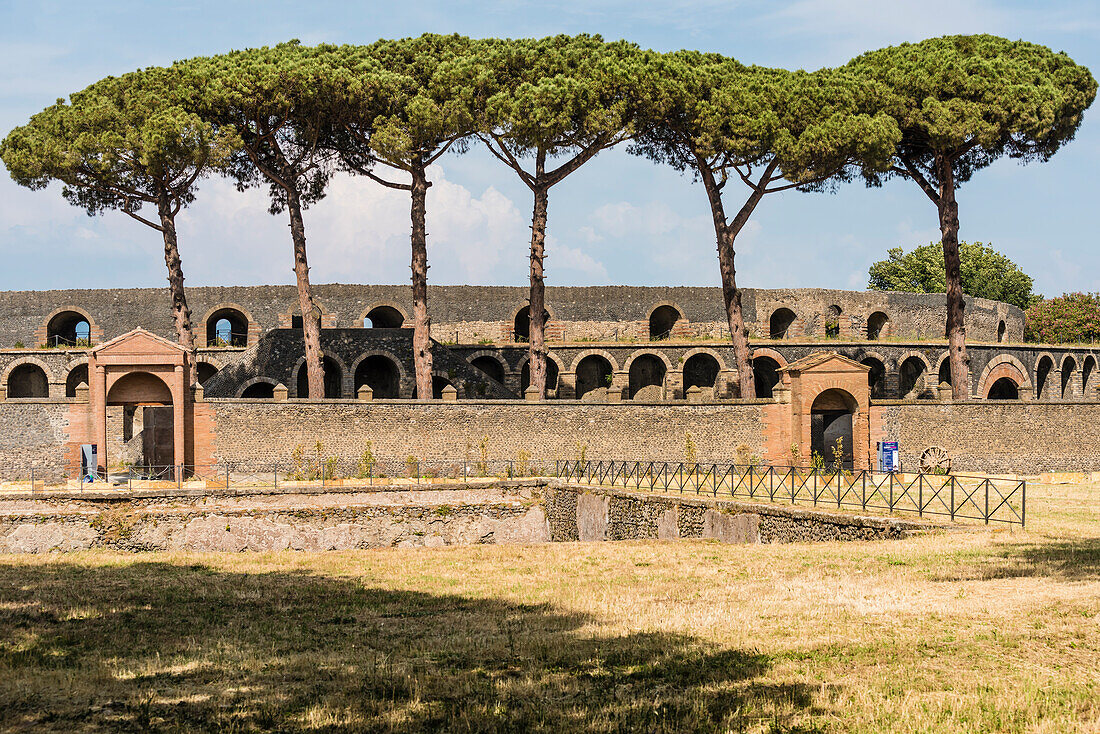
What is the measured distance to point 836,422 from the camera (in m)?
30.5

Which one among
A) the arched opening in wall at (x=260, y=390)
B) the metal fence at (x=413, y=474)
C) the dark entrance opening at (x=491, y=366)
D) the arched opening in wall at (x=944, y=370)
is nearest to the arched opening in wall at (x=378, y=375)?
the dark entrance opening at (x=491, y=366)

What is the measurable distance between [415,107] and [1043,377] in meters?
28.2

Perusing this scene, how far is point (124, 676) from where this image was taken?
9430 millimetres

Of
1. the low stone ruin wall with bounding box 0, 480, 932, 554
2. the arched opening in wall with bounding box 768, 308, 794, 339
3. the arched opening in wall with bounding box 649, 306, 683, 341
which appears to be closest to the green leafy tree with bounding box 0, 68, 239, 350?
the low stone ruin wall with bounding box 0, 480, 932, 554

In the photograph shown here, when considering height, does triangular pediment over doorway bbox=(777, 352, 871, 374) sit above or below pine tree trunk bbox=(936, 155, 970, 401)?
below

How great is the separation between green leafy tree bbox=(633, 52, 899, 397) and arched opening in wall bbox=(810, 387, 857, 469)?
219 cm

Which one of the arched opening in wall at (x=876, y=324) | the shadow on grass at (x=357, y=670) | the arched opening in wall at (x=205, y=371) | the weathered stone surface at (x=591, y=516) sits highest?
the arched opening in wall at (x=876, y=324)

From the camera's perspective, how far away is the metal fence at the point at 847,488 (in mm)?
19312

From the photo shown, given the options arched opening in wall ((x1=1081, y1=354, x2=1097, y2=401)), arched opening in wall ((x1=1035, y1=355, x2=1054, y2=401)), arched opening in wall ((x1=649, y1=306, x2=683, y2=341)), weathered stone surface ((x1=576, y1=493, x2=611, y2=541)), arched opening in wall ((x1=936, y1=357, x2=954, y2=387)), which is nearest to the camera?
weathered stone surface ((x1=576, y1=493, x2=611, y2=541))

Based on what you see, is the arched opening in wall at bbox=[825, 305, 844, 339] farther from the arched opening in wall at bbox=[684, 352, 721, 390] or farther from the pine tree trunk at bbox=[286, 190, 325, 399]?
the pine tree trunk at bbox=[286, 190, 325, 399]

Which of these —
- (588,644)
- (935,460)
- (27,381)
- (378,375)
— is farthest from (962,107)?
(27,381)

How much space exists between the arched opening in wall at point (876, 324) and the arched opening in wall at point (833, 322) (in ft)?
4.45

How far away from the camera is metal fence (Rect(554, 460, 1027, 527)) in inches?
760

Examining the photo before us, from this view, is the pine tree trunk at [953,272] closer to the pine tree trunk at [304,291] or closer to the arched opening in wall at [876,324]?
the arched opening in wall at [876,324]
